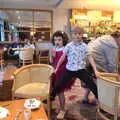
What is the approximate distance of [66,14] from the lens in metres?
8.62

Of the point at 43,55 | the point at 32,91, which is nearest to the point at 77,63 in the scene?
the point at 32,91

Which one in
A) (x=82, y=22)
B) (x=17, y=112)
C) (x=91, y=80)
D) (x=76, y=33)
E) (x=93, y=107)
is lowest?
(x=93, y=107)

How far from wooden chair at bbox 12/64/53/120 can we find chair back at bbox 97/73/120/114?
0.83 meters

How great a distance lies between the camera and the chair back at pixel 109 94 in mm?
2035

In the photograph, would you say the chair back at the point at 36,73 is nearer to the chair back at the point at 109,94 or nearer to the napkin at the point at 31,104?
the napkin at the point at 31,104

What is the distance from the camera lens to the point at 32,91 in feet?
9.29

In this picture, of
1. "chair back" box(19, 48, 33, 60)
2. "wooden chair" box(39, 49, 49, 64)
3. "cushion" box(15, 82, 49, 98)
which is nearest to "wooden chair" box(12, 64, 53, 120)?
"cushion" box(15, 82, 49, 98)

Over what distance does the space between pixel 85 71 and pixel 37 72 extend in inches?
34.0

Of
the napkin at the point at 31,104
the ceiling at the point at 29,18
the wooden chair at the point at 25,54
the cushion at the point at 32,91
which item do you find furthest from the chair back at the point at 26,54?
the napkin at the point at 31,104

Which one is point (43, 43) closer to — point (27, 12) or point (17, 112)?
point (27, 12)

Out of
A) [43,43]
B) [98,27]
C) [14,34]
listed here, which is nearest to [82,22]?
[98,27]

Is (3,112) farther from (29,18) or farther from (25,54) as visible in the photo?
(29,18)

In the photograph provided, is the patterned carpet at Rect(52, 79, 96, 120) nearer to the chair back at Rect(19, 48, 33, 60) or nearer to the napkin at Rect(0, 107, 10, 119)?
the napkin at Rect(0, 107, 10, 119)

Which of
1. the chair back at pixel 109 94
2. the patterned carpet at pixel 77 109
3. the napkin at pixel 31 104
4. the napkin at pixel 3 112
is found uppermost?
the chair back at pixel 109 94
